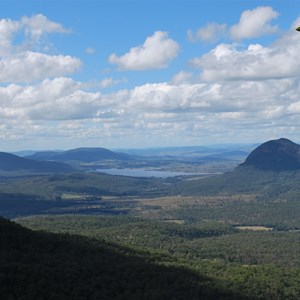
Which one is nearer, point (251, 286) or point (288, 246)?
point (251, 286)

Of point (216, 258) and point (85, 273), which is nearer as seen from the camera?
point (85, 273)

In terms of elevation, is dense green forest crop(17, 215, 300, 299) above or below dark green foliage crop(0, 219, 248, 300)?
below

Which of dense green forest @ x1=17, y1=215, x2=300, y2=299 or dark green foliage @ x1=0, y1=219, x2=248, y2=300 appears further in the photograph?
dense green forest @ x1=17, y1=215, x2=300, y2=299

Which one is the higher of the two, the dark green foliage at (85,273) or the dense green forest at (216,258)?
the dark green foliage at (85,273)

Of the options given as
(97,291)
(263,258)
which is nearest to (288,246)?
(263,258)

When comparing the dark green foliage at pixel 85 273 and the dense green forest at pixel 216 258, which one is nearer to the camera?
the dark green foliage at pixel 85 273

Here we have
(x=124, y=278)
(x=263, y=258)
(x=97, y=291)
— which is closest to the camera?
(x=97, y=291)

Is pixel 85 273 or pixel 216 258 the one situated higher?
pixel 85 273

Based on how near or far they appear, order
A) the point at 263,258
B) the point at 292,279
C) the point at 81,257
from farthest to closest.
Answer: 1. the point at 263,258
2. the point at 292,279
3. the point at 81,257

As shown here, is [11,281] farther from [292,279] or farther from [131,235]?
[131,235]

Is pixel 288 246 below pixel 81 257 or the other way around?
below
